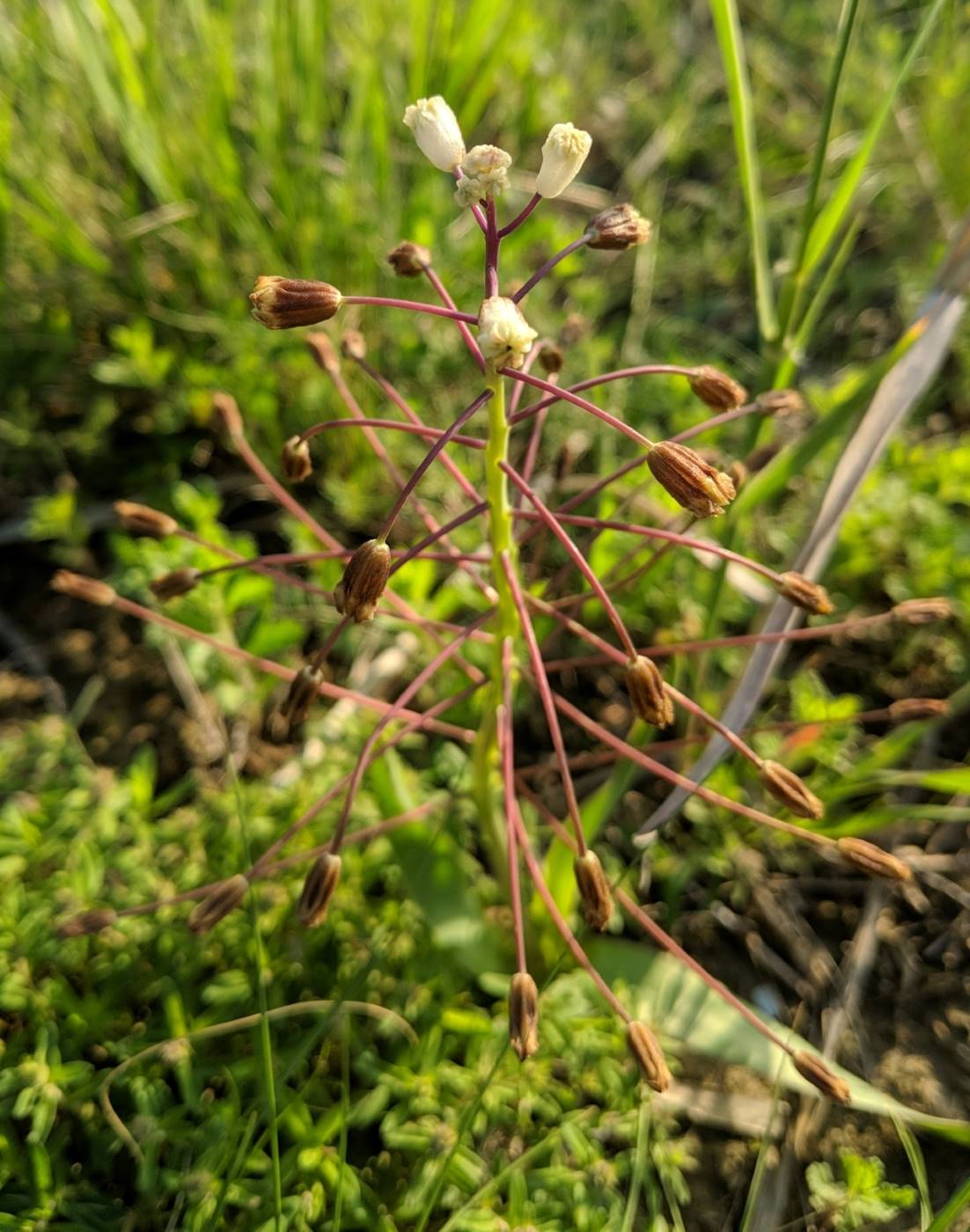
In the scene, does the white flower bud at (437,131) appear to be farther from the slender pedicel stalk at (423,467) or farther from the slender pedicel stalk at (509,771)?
the slender pedicel stalk at (509,771)

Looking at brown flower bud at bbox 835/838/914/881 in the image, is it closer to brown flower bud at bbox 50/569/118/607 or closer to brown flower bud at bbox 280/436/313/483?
brown flower bud at bbox 280/436/313/483

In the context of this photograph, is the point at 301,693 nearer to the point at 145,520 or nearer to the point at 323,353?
the point at 145,520

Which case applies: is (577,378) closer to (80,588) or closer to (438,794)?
(438,794)

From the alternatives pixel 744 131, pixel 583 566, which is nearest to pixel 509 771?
pixel 583 566

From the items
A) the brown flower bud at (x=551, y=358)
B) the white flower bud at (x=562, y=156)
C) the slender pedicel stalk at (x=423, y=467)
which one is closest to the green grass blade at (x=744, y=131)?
the brown flower bud at (x=551, y=358)

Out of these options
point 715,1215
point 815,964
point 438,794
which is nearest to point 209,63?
point 438,794
